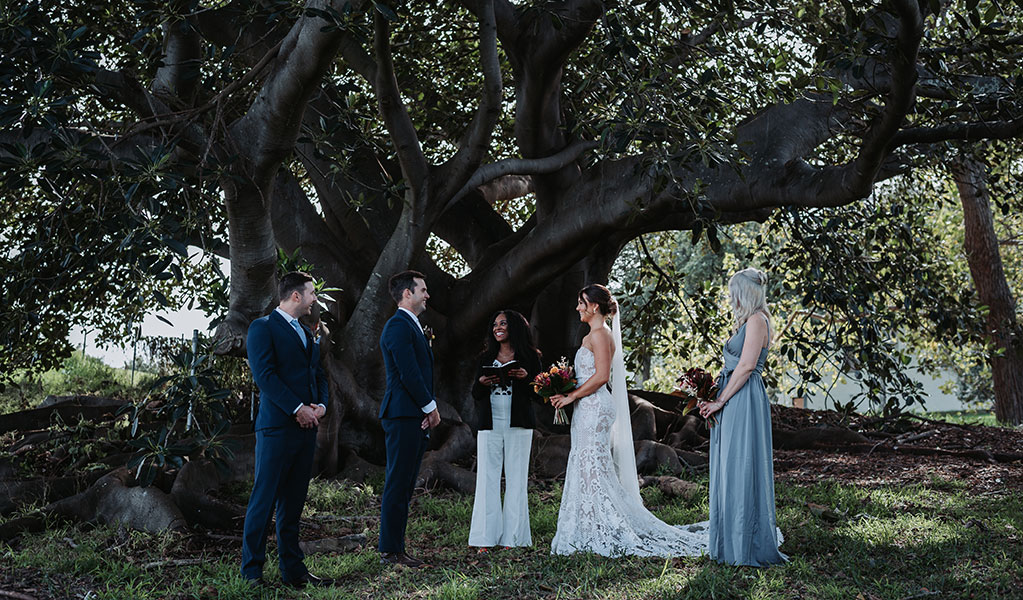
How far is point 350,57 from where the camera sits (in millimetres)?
7934

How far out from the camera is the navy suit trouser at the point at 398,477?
5676mm

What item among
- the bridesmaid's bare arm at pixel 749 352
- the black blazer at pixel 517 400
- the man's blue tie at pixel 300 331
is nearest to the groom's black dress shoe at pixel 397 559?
the black blazer at pixel 517 400

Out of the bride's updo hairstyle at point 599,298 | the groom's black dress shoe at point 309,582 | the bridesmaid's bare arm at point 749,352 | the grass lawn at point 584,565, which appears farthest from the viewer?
the bride's updo hairstyle at point 599,298

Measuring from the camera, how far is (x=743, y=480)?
5.50 m

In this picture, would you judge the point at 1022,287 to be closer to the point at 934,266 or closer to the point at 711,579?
the point at 934,266

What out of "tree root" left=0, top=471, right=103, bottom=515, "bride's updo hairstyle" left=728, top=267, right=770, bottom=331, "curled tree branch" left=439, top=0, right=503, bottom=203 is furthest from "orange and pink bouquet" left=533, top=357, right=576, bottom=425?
"tree root" left=0, top=471, right=103, bottom=515

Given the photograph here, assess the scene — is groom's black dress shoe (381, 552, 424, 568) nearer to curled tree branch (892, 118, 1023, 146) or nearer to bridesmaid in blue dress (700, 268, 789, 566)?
bridesmaid in blue dress (700, 268, 789, 566)

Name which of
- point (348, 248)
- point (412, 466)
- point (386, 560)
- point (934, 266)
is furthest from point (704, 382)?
point (934, 266)

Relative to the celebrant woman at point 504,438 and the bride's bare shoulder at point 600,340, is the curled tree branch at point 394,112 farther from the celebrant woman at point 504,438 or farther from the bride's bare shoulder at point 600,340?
the bride's bare shoulder at point 600,340

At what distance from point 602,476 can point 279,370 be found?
2.54m

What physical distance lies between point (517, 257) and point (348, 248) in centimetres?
230

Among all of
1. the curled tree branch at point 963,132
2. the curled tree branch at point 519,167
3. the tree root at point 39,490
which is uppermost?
the curled tree branch at point 519,167

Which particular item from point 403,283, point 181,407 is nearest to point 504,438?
point 403,283

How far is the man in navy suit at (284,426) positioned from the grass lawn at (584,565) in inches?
8.0
